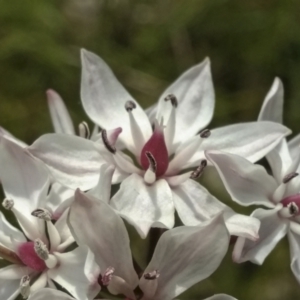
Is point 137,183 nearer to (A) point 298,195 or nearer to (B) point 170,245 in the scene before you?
(B) point 170,245

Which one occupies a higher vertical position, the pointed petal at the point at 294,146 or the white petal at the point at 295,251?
the pointed petal at the point at 294,146

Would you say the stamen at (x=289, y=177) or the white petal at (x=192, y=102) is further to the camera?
the white petal at (x=192, y=102)

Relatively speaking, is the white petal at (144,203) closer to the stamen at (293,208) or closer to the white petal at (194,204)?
the white petal at (194,204)

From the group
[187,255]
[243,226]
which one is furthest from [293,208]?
[187,255]

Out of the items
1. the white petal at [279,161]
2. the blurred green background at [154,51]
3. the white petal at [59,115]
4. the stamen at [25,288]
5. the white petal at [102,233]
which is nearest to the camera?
the white petal at [102,233]

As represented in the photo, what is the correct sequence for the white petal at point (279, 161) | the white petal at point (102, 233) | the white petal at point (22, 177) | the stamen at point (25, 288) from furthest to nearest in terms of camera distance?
the white petal at point (279, 161), the white petal at point (22, 177), the stamen at point (25, 288), the white petal at point (102, 233)

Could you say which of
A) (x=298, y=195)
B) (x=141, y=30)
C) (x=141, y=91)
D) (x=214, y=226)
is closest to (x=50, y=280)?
(x=214, y=226)

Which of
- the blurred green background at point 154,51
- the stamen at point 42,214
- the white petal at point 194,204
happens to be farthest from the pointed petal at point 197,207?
the blurred green background at point 154,51
